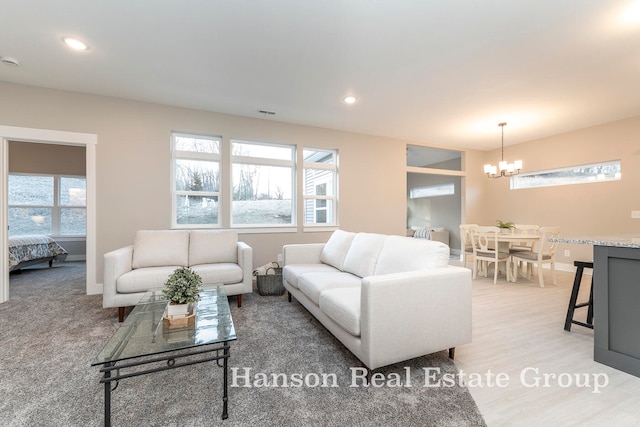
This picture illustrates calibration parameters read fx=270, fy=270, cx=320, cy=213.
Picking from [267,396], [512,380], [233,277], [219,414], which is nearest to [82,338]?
[233,277]

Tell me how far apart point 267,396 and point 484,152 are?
6.94 m

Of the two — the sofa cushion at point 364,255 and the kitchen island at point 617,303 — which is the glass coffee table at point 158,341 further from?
the kitchen island at point 617,303

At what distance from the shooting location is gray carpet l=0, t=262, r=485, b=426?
135 cm

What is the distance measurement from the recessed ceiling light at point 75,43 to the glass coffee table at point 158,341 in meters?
2.40

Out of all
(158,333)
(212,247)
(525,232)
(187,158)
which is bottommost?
(158,333)

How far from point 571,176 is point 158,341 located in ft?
22.3

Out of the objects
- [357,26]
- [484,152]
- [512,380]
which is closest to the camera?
[512,380]

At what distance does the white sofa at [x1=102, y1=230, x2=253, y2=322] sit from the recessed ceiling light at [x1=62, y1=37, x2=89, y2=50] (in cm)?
190

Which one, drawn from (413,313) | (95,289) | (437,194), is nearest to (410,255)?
(413,313)

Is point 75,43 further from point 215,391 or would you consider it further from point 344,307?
point 344,307

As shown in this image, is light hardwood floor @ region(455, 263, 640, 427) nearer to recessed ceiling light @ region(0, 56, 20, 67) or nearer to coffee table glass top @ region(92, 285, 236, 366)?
coffee table glass top @ region(92, 285, 236, 366)

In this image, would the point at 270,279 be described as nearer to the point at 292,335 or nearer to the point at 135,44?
the point at 292,335

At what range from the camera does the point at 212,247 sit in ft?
10.9

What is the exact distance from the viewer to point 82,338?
2.22 metres
